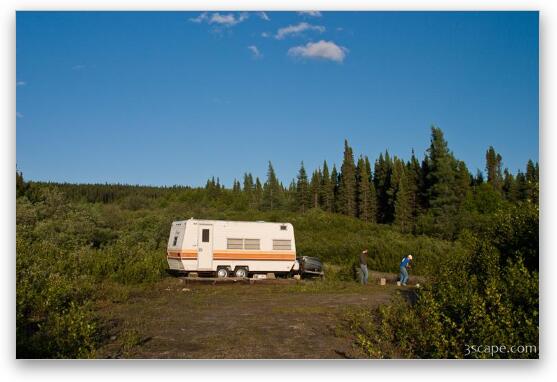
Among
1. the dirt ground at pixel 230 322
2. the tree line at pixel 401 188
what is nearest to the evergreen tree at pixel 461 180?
the tree line at pixel 401 188

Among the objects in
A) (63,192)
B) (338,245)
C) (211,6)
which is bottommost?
(338,245)

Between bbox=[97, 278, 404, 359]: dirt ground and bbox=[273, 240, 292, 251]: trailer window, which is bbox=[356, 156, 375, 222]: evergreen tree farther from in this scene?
bbox=[97, 278, 404, 359]: dirt ground

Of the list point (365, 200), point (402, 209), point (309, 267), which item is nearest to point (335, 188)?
point (365, 200)

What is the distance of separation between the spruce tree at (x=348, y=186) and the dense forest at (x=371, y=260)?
1633cm

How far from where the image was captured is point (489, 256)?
9.29 m

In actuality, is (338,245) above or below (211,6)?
below

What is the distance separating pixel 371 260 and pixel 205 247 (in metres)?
11.6

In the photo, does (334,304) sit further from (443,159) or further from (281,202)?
(281,202)

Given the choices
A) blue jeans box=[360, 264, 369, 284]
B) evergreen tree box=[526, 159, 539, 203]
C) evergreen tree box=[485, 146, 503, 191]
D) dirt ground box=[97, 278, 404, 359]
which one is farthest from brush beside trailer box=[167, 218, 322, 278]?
evergreen tree box=[485, 146, 503, 191]

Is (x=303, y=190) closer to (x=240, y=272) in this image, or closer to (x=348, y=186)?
(x=348, y=186)

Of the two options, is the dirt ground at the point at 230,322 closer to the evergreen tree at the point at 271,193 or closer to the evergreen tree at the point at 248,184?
the evergreen tree at the point at 271,193

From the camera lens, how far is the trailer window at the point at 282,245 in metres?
19.5

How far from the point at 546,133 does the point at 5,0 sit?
30.2ft

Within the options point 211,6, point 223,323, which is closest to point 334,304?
point 223,323
